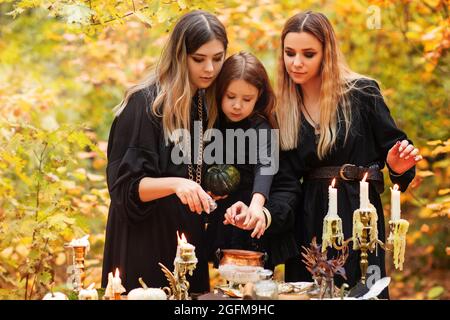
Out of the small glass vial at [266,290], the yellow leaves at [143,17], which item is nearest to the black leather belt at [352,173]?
the small glass vial at [266,290]

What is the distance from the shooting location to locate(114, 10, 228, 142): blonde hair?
3.92 metres

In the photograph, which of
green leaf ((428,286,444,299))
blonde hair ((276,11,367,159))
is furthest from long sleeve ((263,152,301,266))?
green leaf ((428,286,444,299))

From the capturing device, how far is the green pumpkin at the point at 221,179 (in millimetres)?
3953

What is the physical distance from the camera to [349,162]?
4.10 metres

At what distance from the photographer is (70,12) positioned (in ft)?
13.6

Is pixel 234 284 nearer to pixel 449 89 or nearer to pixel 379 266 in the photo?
pixel 379 266

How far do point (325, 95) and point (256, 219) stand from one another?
779 mm

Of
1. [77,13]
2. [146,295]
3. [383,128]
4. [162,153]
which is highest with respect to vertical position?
[77,13]

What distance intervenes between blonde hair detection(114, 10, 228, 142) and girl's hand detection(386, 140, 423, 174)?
0.98m

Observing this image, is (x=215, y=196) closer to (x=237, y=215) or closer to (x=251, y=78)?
(x=237, y=215)

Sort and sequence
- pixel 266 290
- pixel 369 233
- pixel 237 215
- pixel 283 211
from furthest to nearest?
pixel 283 211 → pixel 237 215 → pixel 369 233 → pixel 266 290

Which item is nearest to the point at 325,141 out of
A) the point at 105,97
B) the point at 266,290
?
the point at 266,290

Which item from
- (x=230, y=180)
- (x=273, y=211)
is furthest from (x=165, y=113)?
(x=273, y=211)

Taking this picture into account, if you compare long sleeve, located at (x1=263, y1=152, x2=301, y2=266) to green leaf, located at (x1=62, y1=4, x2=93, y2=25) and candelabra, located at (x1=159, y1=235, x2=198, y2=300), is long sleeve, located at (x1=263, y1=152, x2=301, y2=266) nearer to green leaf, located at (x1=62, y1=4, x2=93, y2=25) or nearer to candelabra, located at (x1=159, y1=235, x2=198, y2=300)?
candelabra, located at (x1=159, y1=235, x2=198, y2=300)
